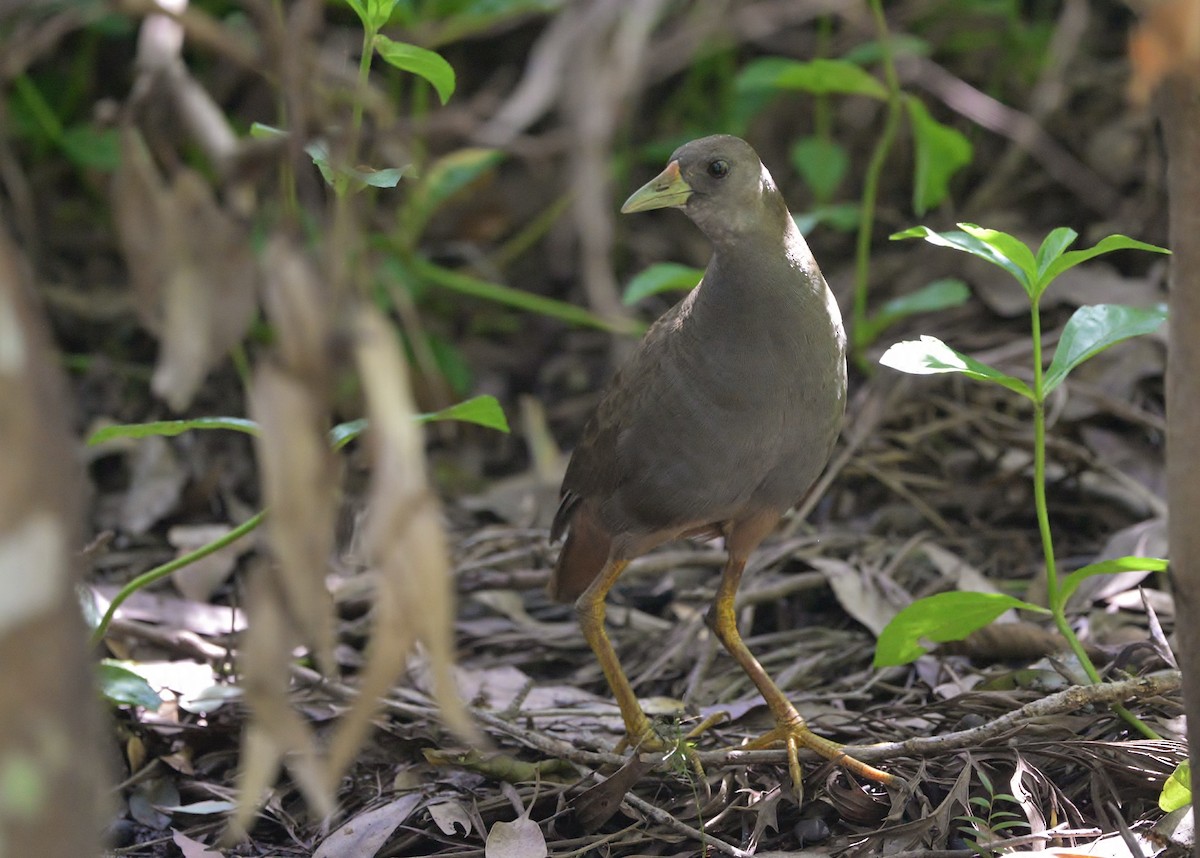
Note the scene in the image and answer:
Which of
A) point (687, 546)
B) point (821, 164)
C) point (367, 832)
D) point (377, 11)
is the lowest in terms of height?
point (687, 546)

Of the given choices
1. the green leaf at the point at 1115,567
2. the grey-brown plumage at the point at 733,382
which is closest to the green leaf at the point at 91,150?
the grey-brown plumage at the point at 733,382

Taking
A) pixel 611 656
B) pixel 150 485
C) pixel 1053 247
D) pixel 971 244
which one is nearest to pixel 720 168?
pixel 971 244

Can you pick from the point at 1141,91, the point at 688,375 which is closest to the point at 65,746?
the point at 1141,91

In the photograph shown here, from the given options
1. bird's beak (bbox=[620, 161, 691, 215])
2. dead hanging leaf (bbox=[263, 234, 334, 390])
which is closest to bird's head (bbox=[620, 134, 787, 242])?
bird's beak (bbox=[620, 161, 691, 215])

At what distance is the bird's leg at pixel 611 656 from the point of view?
3189mm

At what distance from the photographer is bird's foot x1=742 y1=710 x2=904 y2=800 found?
9.43ft

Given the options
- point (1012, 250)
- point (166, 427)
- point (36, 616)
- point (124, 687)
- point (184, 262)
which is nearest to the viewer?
point (36, 616)

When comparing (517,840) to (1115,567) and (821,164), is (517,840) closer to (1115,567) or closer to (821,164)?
(1115,567)

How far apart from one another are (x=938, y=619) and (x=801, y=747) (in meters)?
0.53

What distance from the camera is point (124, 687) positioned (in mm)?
2840

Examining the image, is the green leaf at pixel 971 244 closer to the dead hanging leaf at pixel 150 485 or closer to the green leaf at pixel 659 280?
the green leaf at pixel 659 280

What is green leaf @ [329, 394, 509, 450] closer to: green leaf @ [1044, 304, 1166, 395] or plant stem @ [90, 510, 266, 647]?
plant stem @ [90, 510, 266, 647]

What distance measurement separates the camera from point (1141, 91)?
1499mm

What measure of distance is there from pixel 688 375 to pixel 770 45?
318cm
